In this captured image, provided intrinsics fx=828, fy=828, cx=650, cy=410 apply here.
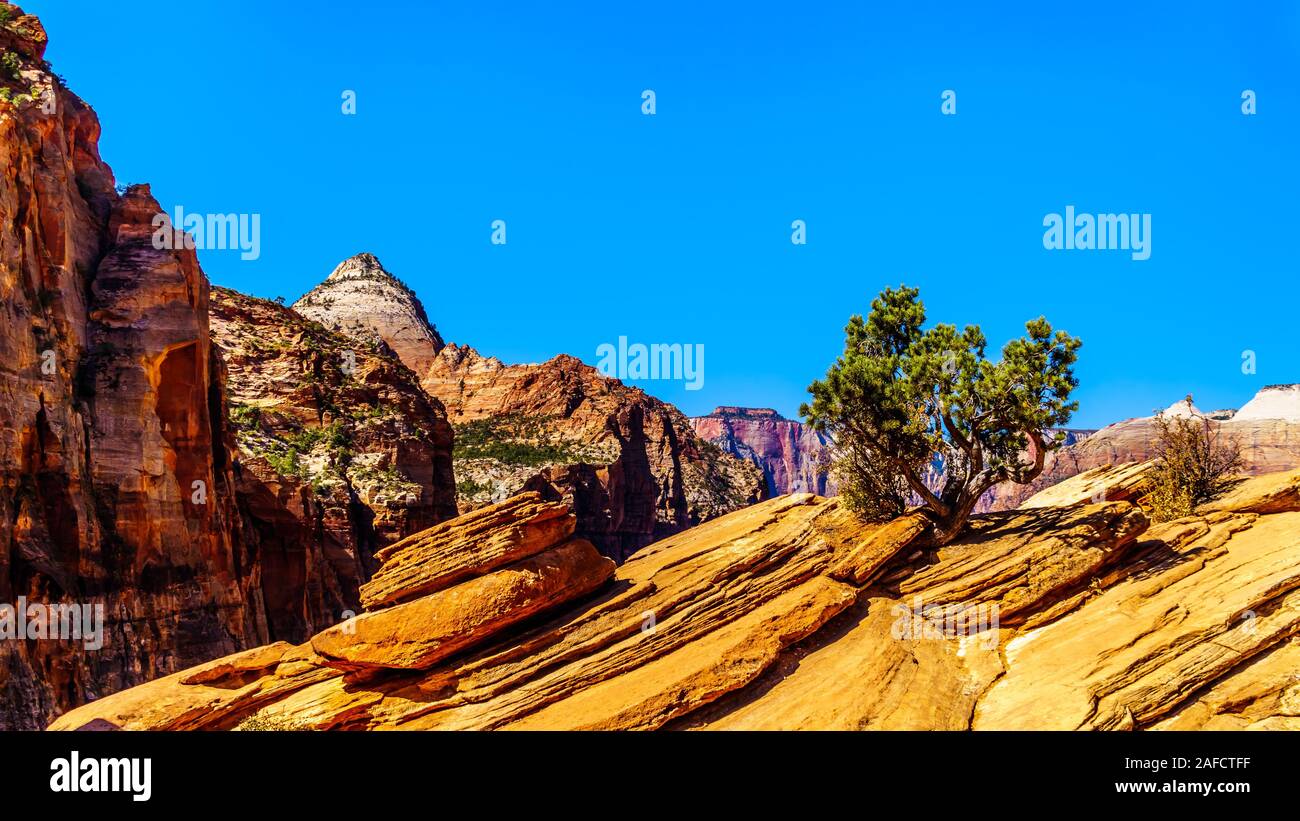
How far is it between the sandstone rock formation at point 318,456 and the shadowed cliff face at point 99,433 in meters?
2.90

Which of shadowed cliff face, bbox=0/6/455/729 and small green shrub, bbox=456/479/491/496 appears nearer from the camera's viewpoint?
shadowed cliff face, bbox=0/6/455/729

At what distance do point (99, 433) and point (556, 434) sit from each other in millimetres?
75900

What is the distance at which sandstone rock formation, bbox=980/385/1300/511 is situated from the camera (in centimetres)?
4884

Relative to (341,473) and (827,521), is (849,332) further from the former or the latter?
(341,473)

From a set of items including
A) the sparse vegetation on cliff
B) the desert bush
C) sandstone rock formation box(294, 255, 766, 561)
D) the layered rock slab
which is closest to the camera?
the layered rock slab

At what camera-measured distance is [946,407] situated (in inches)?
873

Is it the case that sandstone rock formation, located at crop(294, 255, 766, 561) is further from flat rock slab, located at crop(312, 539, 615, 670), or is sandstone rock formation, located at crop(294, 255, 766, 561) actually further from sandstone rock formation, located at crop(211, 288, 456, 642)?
flat rock slab, located at crop(312, 539, 615, 670)

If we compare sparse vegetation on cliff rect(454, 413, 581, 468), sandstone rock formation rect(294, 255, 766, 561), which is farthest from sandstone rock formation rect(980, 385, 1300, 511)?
sparse vegetation on cliff rect(454, 413, 581, 468)

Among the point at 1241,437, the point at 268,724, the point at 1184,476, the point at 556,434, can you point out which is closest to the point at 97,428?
the point at 268,724

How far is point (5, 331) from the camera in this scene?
27.7 metres

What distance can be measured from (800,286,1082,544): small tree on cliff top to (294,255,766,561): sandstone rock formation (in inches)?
2438

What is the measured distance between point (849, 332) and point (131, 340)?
30271mm

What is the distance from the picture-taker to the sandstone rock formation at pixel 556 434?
95.3 meters
